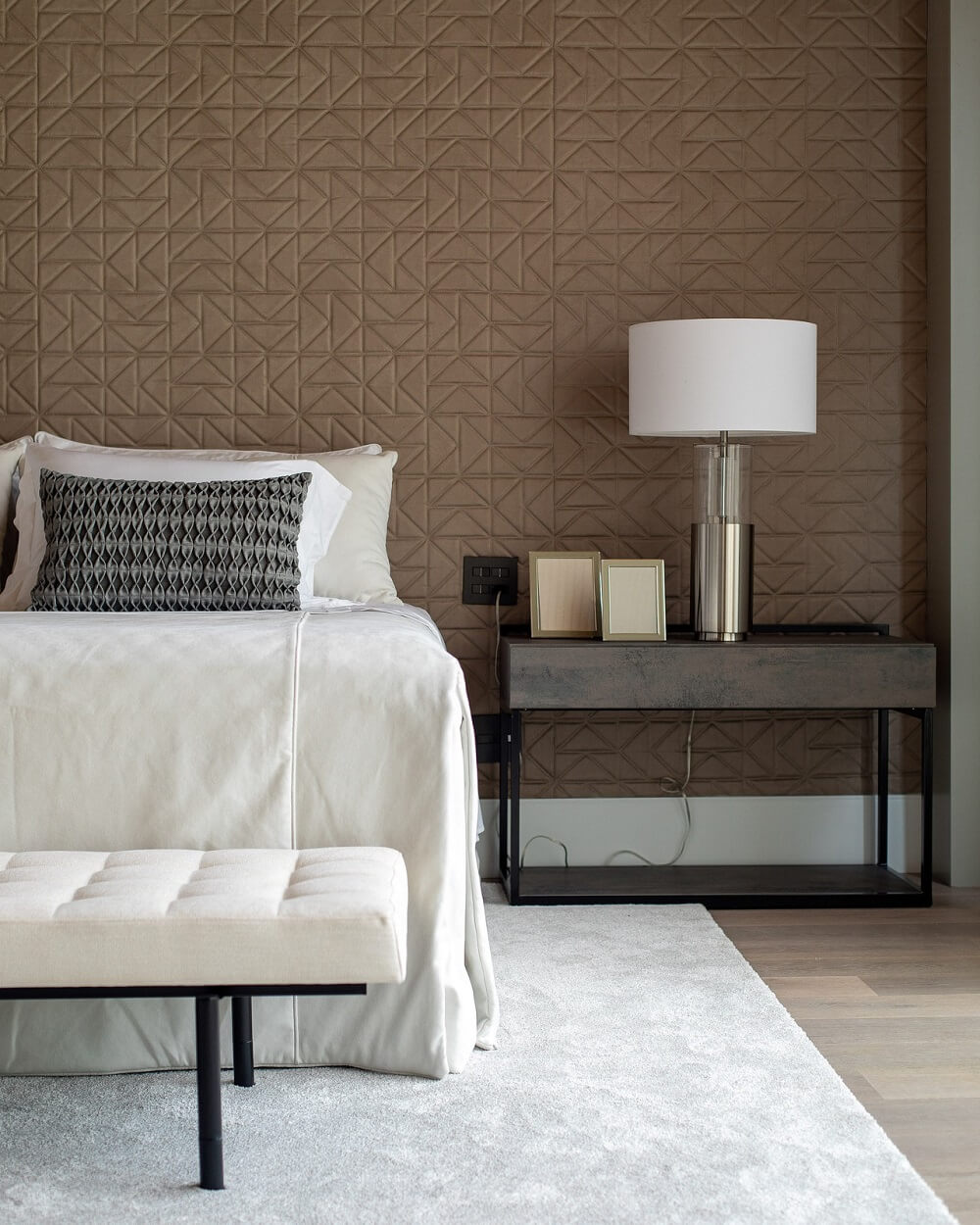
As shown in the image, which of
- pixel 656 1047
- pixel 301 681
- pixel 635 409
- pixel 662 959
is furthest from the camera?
pixel 635 409

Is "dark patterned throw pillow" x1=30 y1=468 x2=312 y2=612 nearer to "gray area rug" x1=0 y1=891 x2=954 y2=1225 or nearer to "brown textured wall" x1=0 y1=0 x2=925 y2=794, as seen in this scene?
"brown textured wall" x1=0 y1=0 x2=925 y2=794

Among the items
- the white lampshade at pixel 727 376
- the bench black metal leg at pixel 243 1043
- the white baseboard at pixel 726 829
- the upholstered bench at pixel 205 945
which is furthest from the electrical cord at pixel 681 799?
the upholstered bench at pixel 205 945

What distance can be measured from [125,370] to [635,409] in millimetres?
1411

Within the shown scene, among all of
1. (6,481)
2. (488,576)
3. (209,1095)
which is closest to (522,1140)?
(209,1095)

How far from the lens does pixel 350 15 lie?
3.45 m

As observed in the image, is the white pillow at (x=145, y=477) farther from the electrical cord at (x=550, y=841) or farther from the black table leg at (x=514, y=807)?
the electrical cord at (x=550, y=841)

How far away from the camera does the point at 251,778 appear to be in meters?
1.97

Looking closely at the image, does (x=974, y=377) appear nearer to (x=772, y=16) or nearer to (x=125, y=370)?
(x=772, y=16)

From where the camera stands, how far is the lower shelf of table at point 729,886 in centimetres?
312

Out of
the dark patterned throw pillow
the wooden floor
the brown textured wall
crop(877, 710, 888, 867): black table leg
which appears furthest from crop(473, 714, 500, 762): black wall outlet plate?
crop(877, 710, 888, 867): black table leg

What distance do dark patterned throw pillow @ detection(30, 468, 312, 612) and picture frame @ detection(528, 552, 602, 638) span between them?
0.74 metres

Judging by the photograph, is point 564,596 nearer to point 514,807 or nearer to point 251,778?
point 514,807

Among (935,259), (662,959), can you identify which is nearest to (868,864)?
(662,959)

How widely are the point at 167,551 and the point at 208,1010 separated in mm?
1343
